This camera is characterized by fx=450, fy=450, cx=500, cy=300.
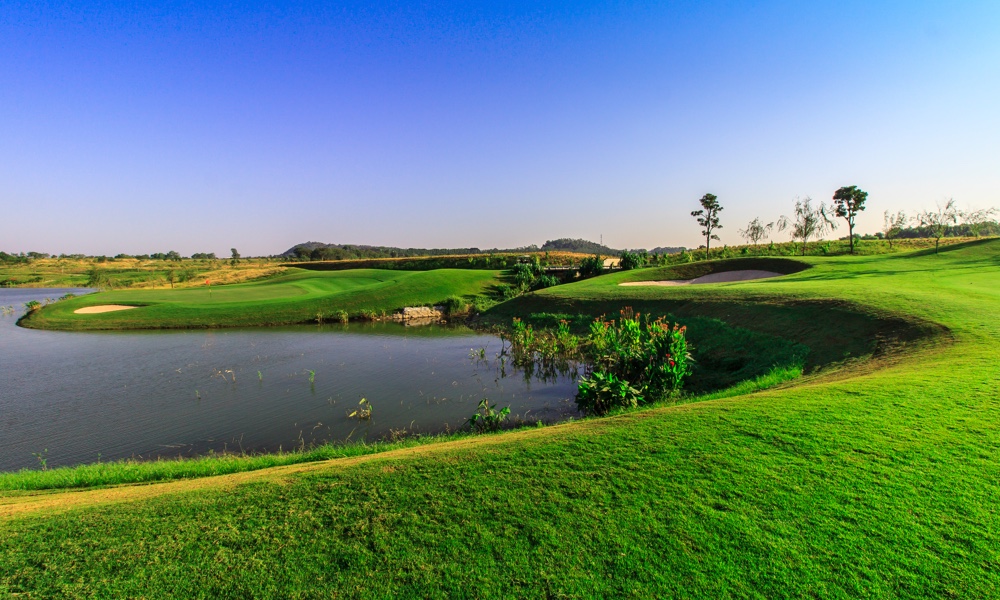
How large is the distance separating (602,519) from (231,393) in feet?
41.7

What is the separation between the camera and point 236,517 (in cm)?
434

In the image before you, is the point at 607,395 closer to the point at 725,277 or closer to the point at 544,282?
the point at 725,277

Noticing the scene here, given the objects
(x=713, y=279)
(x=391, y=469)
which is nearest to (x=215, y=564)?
(x=391, y=469)

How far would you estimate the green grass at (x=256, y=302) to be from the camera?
2623 cm

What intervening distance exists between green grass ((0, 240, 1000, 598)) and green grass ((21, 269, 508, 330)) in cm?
2426

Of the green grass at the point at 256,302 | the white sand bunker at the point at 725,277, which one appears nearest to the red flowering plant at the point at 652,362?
the white sand bunker at the point at 725,277

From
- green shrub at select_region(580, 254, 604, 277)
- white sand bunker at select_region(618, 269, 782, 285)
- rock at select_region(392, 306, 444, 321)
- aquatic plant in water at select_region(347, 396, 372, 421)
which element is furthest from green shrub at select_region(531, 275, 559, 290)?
aquatic plant in water at select_region(347, 396, 372, 421)

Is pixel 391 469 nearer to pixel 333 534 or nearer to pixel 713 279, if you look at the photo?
pixel 333 534

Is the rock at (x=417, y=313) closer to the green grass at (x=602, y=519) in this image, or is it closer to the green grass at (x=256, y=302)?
the green grass at (x=256, y=302)

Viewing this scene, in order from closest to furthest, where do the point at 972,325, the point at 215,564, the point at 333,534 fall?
the point at 215,564 → the point at 333,534 → the point at 972,325

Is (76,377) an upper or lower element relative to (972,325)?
lower

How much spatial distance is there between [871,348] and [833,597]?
34.9 feet

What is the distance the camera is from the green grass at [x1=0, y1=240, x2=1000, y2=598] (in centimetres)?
326

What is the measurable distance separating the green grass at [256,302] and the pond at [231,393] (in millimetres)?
4954
